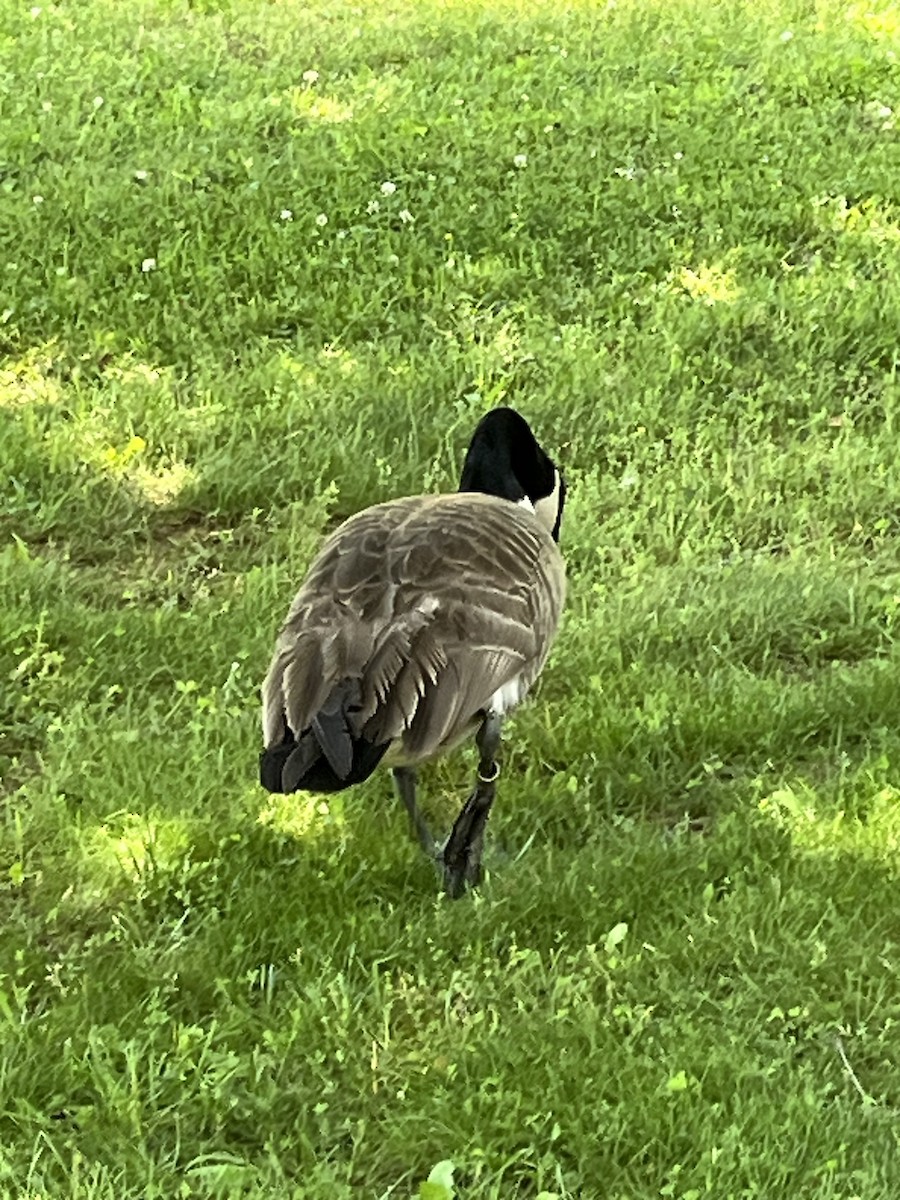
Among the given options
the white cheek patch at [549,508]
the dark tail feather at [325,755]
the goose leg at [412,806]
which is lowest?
the goose leg at [412,806]

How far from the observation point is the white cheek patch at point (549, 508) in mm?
5480

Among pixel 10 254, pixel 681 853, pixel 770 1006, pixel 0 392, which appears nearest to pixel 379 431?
pixel 0 392

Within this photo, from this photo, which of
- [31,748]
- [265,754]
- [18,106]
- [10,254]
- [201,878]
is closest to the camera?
[265,754]

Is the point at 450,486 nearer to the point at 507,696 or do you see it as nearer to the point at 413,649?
the point at 507,696

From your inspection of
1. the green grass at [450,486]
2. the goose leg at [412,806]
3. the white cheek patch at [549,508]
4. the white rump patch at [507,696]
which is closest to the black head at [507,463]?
the white cheek patch at [549,508]

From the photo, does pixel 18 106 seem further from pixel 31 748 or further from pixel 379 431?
pixel 31 748

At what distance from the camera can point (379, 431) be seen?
686 centimetres

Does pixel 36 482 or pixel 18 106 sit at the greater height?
pixel 18 106

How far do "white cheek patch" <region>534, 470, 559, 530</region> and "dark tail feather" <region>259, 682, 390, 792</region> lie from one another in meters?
1.77

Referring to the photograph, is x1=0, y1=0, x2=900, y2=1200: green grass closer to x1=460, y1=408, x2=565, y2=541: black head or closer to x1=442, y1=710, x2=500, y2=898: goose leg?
x1=442, y1=710, x2=500, y2=898: goose leg

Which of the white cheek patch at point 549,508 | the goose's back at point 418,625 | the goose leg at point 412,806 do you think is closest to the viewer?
the goose's back at point 418,625

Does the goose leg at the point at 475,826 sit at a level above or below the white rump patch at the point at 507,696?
below

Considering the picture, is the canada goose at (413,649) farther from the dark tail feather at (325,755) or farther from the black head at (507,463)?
the black head at (507,463)

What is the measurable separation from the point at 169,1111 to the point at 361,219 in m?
5.78
